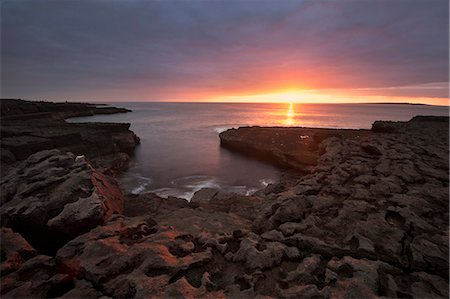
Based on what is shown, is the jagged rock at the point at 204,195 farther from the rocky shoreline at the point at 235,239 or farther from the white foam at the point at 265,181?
the white foam at the point at 265,181

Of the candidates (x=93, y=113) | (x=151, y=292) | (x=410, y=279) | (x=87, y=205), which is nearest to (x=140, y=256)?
(x=151, y=292)

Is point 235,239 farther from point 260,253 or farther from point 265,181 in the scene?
point 265,181

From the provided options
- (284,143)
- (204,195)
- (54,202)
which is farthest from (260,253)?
(284,143)

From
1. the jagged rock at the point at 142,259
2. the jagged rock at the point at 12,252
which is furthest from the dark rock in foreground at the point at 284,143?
the jagged rock at the point at 12,252

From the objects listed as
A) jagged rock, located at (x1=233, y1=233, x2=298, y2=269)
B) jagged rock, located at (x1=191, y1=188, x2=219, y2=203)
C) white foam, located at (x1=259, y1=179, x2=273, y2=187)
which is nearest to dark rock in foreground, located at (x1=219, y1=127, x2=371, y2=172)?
white foam, located at (x1=259, y1=179, x2=273, y2=187)

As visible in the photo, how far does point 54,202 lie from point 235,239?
4.73 meters

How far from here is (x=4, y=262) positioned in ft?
15.3

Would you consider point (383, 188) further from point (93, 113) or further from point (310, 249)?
point (93, 113)

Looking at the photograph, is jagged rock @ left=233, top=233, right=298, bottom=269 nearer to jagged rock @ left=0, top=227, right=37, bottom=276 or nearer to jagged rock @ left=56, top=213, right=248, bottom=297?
jagged rock @ left=56, top=213, right=248, bottom=297

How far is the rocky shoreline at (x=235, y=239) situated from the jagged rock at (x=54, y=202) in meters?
0.03

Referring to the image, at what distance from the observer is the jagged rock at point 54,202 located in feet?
19.2

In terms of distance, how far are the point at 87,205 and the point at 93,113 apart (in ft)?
345

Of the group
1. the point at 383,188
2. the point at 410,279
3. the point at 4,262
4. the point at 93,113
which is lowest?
the point at 410,279

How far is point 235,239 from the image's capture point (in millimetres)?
5656
